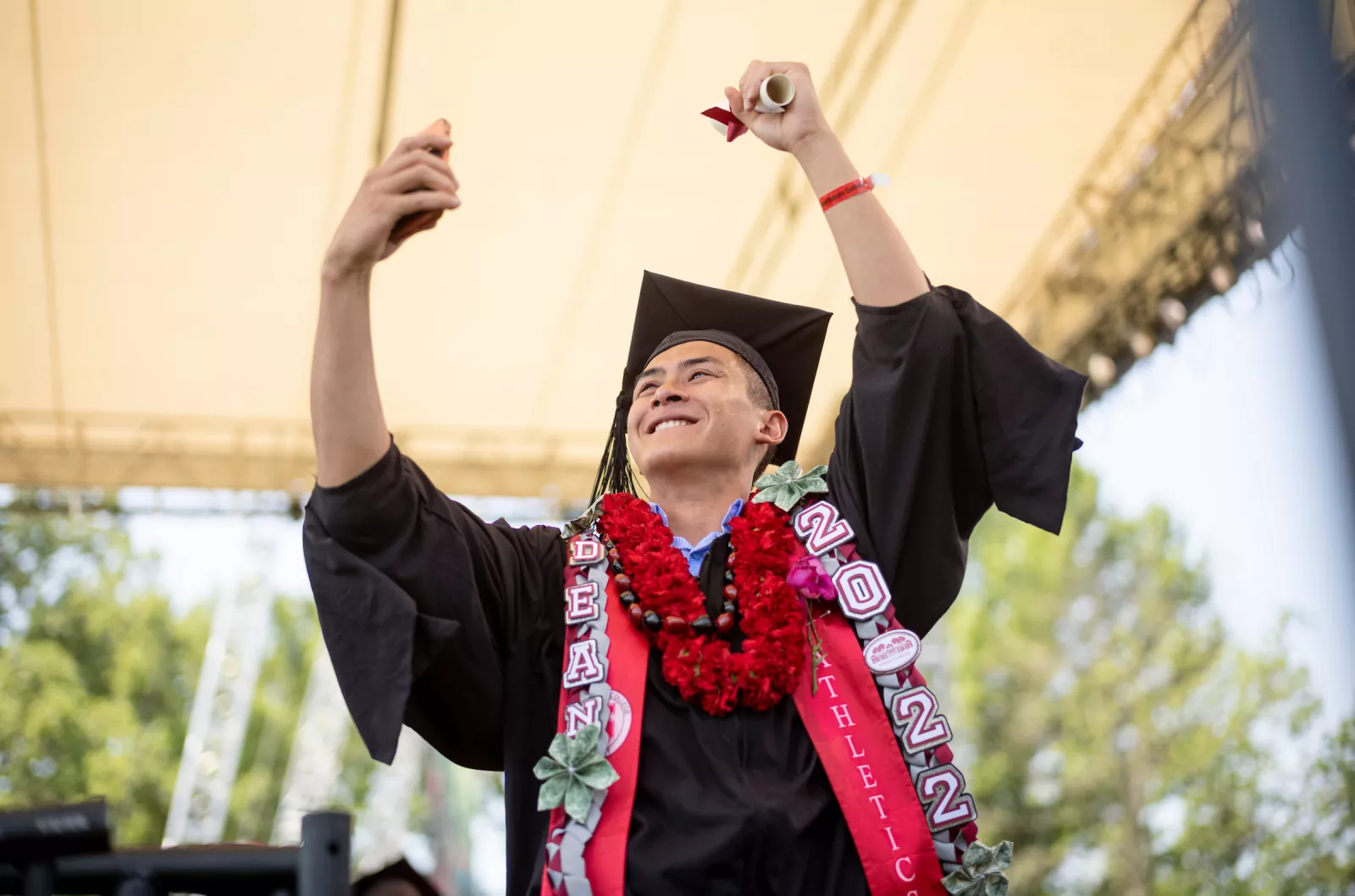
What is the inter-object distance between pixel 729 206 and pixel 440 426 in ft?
6.47

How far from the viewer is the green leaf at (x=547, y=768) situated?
203 centimetres

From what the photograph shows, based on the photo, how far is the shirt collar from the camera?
2482 millimetres

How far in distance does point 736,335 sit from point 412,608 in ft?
3.86

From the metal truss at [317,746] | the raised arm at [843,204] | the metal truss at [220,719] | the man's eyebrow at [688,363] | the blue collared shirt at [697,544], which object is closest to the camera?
the raised arm at [843,204]

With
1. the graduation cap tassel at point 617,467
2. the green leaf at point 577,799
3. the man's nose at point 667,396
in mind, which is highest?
the graduation cap tassel at point 617,467

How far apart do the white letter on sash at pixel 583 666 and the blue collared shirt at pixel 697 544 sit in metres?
0.30

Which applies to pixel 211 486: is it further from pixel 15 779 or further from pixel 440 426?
pixel 15 779

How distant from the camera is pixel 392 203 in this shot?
1892 millimetres

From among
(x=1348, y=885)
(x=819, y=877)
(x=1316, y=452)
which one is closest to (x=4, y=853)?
(x=819, y=877)

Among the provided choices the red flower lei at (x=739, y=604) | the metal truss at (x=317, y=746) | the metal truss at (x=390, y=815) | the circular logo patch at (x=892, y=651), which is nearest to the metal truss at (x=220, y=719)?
the metal truss at (x=317, y=746)

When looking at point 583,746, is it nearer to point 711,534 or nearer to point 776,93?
point 711,534

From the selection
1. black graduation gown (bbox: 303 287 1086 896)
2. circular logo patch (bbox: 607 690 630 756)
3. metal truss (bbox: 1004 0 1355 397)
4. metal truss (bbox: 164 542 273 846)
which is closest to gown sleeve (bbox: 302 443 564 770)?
black graduation gown (bbox: 303 287 1086 896)

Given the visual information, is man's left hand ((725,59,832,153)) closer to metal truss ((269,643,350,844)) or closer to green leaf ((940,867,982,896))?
green leaf ((940,867,982,896))

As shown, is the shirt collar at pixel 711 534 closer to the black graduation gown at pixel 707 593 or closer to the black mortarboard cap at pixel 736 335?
the black graduation gown at pixel 707 593
